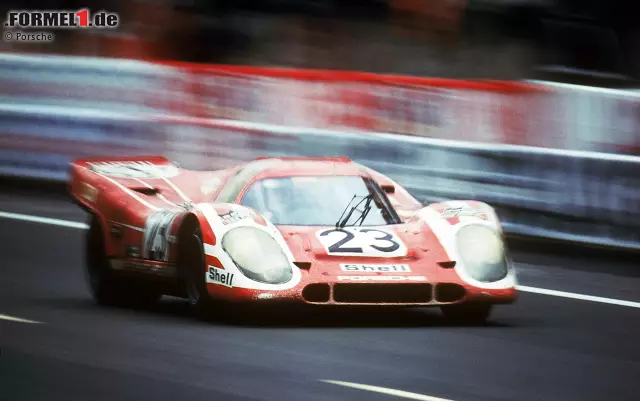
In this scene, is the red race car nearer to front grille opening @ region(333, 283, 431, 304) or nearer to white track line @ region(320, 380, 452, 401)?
front grille opening @ region(333, 283, 431, 304)

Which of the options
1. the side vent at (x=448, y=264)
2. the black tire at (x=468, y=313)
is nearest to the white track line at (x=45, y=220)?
→ the black tire at (x=468, y=313)

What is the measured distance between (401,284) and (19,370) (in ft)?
8.21

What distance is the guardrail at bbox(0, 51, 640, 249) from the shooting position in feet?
47.0

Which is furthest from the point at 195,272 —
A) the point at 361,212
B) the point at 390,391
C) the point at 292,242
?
the point at 390,391

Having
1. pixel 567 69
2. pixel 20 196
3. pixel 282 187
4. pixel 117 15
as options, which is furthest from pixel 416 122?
pixel 117 15

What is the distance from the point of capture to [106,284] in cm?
1169

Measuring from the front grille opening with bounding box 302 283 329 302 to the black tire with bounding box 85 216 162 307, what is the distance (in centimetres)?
176

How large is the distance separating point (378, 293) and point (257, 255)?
758mm

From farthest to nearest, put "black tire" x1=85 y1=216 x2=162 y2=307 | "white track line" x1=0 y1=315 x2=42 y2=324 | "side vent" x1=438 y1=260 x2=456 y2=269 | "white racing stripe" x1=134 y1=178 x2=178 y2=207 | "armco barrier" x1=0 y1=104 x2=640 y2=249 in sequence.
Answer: "armco barrier" x1=0 y1=104 x2=640 y2=249 < "black tire" x1=85 y1=216 x2=162 y2=307 < "white racing stripe" x1=134 y1=178 x2=178 y2=207 < "white track line" x1=0 y1=315 x2=42 y2=324 < "side vent" x1=438 y1=260 x2=456 y2=269

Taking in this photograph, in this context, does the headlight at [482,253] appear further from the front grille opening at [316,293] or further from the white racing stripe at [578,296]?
the white racing stripe at [578,296]

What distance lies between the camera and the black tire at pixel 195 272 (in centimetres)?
1026

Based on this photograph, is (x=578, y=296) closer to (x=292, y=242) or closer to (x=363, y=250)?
(x=363, y=250)

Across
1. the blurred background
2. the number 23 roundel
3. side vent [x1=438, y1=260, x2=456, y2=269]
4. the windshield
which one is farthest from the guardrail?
the number 23 roundel
